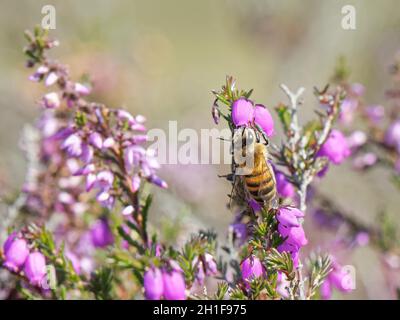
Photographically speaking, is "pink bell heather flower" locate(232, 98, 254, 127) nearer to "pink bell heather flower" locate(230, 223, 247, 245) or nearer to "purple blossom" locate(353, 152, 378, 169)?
"pink bell heather flower" locate(230, 223, 247, 245)

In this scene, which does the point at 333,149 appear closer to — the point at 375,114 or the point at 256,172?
the point at 256,172

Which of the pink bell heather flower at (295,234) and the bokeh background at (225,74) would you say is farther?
the bokeh background at (225,74)

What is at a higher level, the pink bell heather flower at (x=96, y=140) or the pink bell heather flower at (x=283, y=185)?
the pink bell heather flower at (x=96, y=140)

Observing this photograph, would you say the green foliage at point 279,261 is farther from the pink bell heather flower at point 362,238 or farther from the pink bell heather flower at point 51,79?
the pink bell heather flower at point 362,238

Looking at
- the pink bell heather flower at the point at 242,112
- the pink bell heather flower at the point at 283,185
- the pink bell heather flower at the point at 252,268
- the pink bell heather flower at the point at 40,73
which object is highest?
the pink bell heather flower at the point at 40,73

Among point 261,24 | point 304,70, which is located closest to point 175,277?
point 304,70

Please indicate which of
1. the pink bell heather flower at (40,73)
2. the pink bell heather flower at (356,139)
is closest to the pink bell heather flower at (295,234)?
the pink bell heather flower at (40,73)

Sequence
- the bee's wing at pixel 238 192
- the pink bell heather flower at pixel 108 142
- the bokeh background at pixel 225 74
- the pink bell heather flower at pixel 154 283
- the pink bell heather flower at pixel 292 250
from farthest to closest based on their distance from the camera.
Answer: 1. the bokeh background at pixel 225 74
2. the pink bell heather flower at pixel 108 142
3. the bee's wing at pixel 238 192
4. the pink bell heather flower at pixel 292 250
5. the pink bell heather flower at pixel 154 283
